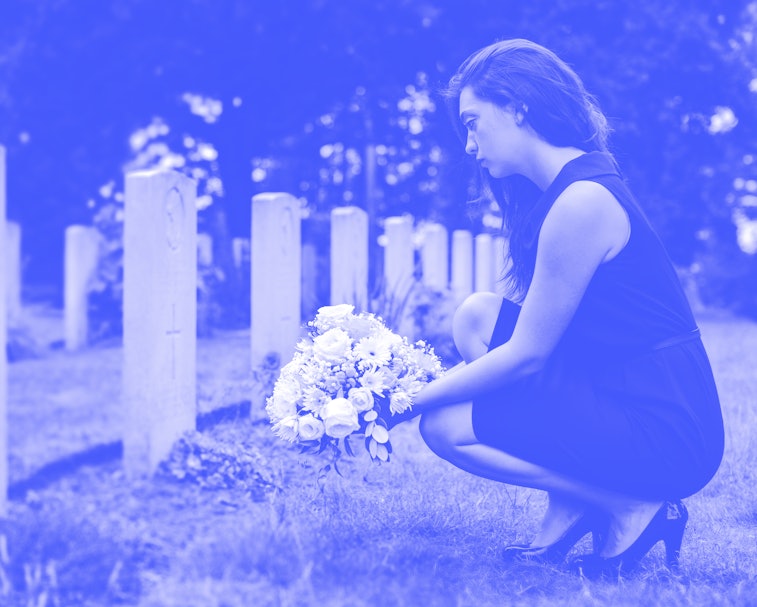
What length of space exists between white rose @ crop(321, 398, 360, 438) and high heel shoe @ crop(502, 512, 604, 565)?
2.15 ft

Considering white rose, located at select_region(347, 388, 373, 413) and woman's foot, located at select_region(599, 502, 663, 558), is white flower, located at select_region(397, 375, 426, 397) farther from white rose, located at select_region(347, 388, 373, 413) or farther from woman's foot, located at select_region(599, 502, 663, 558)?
woman's foot, located at select_region(599, 502, 663, 558)

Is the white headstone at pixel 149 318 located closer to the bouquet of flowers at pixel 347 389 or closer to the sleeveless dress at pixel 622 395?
the bouquet of flowers at pixel 347 389

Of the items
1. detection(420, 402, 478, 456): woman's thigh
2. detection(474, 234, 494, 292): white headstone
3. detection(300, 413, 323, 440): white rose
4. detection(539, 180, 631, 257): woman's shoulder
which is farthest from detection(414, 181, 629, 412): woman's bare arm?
detection(474, 234, 494, 292): white headstone

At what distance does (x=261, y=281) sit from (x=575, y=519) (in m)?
3.64

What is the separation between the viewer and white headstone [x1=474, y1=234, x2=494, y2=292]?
16469 mm

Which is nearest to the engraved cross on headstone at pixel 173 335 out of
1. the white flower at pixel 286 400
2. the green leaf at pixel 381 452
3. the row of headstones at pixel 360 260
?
the row of headstones at pixel 360 260

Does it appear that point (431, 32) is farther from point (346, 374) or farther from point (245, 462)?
point (346, 374)

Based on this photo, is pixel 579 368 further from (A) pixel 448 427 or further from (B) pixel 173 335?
(B) pixel 173 335

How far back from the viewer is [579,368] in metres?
3.22

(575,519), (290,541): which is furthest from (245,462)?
(575,519)

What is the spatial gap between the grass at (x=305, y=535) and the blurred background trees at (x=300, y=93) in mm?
9306

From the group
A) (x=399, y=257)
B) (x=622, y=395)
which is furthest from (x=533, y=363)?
(x=399, y=257)

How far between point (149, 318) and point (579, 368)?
2.55 m

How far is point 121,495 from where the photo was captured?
487 centimetres
